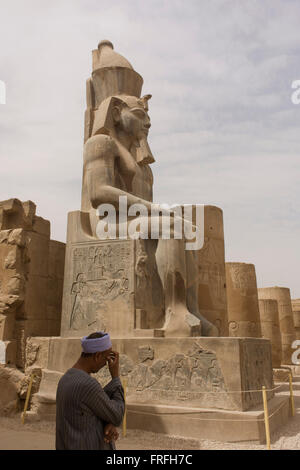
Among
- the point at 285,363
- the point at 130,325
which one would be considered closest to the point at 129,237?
the point at 130,325

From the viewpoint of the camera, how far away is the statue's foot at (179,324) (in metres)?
4.40

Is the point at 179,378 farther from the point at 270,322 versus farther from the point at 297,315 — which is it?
the point at 297,315

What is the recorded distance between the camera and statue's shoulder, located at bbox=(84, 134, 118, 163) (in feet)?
17.7

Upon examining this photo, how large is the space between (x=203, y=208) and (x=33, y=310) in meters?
3.55

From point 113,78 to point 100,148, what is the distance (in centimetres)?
147

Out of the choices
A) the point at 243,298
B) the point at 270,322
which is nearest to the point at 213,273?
the point at 243,298

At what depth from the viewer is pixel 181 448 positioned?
3.40m

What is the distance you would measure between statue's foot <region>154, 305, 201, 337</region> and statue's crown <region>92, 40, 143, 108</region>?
3364 millimetres

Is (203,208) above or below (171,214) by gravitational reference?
above

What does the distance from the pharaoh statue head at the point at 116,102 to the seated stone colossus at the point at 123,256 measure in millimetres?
14

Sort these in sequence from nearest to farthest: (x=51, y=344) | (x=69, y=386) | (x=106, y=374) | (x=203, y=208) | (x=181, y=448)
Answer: (x=69, y=386) → (x=181, y=448) → (x=106, y=374) → (x=51, y=344) → (x=203, y=208)

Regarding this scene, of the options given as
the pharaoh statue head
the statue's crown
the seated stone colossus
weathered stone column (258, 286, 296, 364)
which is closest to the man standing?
the seated stone colossus

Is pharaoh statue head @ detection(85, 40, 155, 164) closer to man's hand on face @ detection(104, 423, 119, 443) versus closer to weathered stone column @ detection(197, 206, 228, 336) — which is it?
weathered stone column @ detection(197, 206, 228, 336)
